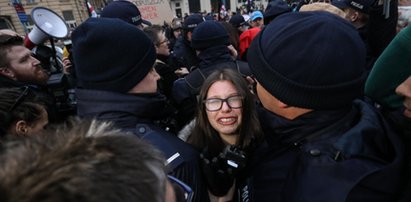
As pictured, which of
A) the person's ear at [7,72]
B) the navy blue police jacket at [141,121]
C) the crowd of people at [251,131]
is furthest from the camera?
the person's ear at [7,72]

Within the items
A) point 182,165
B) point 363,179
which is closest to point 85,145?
point 182,165

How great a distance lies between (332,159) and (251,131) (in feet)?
2.62

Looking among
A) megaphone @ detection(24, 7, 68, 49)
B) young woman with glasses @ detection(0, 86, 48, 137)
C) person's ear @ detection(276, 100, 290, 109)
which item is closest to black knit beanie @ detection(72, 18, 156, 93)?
young woman with glasses @ detection(0, 86, 48, 137)

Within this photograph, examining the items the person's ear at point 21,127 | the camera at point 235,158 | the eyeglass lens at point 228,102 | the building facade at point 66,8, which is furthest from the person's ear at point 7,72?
the building facade at point 66,8

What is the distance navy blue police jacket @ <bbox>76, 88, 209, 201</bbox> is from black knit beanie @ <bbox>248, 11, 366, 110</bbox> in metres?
0.50

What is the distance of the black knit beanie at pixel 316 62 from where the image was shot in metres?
0.87

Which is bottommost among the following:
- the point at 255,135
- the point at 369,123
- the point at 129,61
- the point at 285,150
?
the point at 255,135

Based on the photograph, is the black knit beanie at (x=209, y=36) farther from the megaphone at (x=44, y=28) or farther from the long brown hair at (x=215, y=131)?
the megaphone at (x=44, y=28)

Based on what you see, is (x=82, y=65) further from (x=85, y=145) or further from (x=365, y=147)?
(x=365, y=147)

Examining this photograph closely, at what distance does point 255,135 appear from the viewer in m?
1.60

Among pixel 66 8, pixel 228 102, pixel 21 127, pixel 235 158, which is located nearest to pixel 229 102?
pixel 228 102

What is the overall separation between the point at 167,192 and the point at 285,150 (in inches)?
20.1

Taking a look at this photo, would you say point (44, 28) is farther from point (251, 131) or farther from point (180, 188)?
point (180, 188)

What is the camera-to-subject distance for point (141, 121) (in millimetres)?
1236
